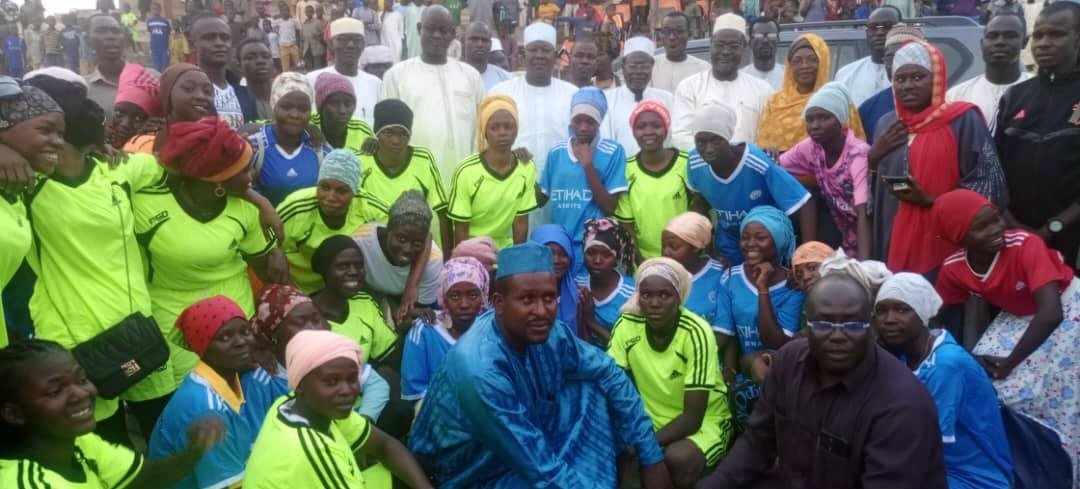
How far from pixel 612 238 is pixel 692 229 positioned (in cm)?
46

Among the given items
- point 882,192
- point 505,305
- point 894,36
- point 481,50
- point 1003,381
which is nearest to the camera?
point 505,305

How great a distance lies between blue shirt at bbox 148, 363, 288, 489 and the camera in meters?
3.87

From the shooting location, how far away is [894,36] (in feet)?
22.6

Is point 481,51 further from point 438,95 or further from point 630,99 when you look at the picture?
point 630,99

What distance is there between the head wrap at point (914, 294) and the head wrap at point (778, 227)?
113 centimetres

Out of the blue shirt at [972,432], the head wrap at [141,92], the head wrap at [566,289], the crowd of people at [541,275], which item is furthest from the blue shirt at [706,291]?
the head wrap at [141,92]

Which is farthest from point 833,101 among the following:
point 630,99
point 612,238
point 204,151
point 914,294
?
point 204,151

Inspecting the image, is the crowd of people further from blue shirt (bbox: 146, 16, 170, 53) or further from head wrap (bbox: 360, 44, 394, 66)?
blue shirt (bbox: 146, 16, 170, 53)

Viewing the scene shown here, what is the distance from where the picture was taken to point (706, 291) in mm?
5801

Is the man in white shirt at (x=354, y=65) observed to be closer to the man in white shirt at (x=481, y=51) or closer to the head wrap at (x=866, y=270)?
the man in white shirt at (x=481, y=51)

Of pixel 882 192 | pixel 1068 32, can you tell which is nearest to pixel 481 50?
pixel 882 192

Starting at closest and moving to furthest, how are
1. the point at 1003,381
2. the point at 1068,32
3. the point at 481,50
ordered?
the point at 1003,381, the point at 1068,32, the point at 481,50

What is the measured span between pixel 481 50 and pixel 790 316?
3.79 m

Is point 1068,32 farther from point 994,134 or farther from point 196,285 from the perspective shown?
point 196,285
